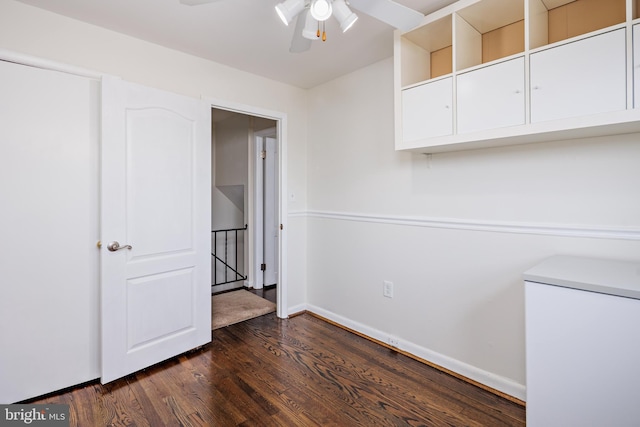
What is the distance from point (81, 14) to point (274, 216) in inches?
112

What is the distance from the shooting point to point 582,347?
1.23m

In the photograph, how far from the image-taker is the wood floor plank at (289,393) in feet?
5.77

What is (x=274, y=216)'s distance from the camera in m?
4.36

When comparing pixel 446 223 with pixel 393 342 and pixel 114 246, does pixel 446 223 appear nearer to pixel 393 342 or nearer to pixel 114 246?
pixel 393 342

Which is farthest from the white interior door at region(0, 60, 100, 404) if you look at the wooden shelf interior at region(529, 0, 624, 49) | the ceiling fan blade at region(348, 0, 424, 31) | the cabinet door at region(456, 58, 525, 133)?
the wooden shelf interior at region(529, 0, 624, 49)

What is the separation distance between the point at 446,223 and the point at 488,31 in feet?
4.13

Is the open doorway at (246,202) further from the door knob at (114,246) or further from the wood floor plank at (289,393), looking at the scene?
the door knob at (114,246)

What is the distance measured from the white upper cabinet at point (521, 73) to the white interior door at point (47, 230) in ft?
6.74

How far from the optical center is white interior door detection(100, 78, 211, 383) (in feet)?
6.82

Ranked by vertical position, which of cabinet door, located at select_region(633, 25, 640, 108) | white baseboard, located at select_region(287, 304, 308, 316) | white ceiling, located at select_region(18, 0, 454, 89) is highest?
white ceiling, located at select_region(18, 0, 454, 89)

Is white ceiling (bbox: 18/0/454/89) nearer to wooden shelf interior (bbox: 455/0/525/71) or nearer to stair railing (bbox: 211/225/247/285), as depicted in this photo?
wooden shelf interior (bbox: 455/0/525/71)

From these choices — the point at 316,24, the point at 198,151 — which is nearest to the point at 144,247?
the point at 198,151

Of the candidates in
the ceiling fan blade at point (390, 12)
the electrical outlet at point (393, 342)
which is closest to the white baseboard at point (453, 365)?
the electrical outlet at point (393, 342)

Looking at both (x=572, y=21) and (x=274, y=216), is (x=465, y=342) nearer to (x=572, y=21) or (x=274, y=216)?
(x=572, y=21)
